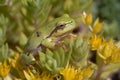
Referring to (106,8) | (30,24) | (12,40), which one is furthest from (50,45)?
(106,8)

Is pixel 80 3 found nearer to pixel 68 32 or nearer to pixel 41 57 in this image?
pixel 68 32

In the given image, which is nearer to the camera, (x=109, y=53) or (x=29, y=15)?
(x=109, y=53)

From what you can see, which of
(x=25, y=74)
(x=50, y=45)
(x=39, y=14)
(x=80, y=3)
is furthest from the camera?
(x=80, y=3)

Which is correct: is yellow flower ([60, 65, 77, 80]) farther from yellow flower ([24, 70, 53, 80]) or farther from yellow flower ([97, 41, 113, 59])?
yellow flower ([97, 41, 113, 59])

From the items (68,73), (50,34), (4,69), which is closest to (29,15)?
(50,34)

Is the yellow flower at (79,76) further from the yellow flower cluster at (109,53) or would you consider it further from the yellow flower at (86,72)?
the yellow flower cluster at (109,53)

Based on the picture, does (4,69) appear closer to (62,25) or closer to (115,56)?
(62,25)

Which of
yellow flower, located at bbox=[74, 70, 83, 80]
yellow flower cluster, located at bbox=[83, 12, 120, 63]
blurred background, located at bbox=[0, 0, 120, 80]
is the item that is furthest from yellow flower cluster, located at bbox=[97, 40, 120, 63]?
blurred background, located at bbox=[0, 0, 120, 80]
